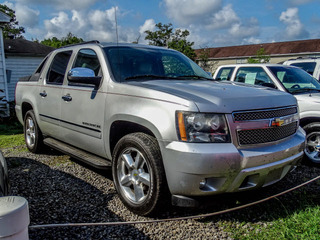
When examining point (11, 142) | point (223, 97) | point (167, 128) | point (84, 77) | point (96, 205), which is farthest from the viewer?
point (11, 142)

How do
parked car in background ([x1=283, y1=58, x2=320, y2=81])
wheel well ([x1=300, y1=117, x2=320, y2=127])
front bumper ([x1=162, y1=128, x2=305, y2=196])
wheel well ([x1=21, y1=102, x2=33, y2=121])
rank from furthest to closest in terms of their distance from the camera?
1. parked car in background ([x1=283, y1=58, x2=320, y2=81])
2. wheel well ([x1=21, y1=102, x2=33, y2=121])
3. wheel well ([x1=300, y1=117, x2=320, y2=127])
4. front bumper ([x1=162, y1=128, x2=305, y2=196])

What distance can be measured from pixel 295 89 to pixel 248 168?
138 inches

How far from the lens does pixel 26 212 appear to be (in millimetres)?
1240

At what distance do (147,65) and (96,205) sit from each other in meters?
1.86

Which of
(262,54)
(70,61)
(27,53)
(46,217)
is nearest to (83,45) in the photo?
(70,61)

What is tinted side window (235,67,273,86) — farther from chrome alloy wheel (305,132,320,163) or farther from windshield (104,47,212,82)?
windshield (104,47,212,82)

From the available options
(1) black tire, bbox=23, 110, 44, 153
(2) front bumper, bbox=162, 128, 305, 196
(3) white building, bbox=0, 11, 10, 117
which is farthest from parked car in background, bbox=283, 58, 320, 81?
(3) white building, bbox=0, 11, 10, 117

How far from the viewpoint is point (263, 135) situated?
2805 mm

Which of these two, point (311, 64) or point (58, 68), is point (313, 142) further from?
point (58, 68)

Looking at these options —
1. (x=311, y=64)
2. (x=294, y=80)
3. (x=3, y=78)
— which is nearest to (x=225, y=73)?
(x=294, y=80)

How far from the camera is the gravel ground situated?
273 centimetres

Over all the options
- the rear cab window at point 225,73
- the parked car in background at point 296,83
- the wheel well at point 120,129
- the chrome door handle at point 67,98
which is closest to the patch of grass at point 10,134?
the chrome door handle at point 67,98

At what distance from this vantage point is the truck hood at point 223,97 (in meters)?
2.64

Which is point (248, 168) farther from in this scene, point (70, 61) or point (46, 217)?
point (70, 61)
